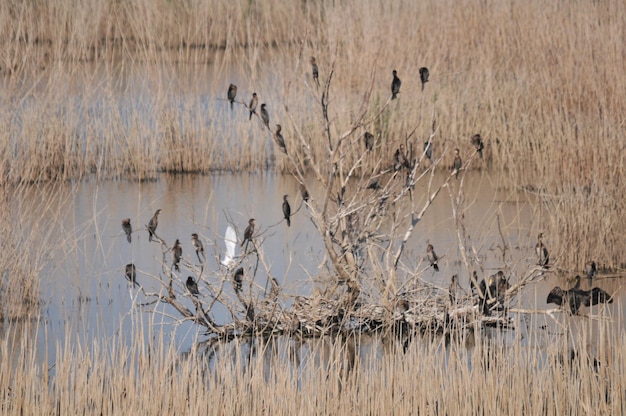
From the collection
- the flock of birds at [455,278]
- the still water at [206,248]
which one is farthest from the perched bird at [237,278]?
the still water at [206,248]

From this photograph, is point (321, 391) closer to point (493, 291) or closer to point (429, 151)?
point (493, 291)

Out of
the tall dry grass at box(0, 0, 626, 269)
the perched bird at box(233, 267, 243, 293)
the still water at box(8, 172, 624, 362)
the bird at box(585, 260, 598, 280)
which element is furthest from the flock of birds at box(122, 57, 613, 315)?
Answer: the tall dry grass at box(0, 0, 626, 269)

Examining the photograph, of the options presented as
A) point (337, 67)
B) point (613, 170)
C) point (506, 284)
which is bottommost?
point (506, 284)

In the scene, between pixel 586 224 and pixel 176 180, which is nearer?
pixel 586 224

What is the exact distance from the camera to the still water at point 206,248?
5668 millimetres

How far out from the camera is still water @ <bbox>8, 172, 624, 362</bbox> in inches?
223

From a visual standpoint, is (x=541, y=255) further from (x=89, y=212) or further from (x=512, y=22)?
(x=512, y=22)

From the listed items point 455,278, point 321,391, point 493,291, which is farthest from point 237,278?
point 321,391

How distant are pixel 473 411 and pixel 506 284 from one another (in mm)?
1583

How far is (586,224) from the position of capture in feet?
21.9

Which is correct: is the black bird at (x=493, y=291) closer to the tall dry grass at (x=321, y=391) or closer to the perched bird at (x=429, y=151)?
the perched bird at (x=429, y=151)

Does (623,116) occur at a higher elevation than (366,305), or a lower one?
higher

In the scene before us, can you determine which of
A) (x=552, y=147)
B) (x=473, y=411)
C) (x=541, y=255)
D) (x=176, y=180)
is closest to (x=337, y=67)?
(x=176, y=180)

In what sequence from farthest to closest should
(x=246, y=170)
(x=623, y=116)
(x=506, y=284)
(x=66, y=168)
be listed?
(x=246, y=170) < (x=66, y=168) < (x=623, y=116) < (x=506, y=284)
